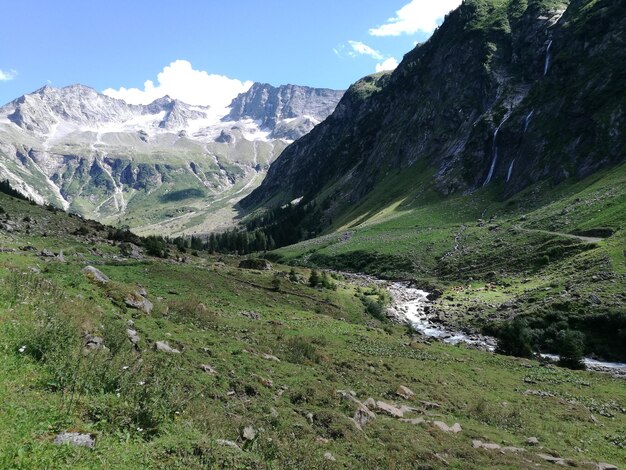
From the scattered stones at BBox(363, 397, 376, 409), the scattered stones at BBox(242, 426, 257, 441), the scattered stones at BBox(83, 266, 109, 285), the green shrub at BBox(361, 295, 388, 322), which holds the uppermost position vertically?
the scattered stones at BBox(83, 266, 109, 285)

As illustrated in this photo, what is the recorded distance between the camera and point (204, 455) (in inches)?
399

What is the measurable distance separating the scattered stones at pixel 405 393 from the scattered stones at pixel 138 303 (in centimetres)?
1441

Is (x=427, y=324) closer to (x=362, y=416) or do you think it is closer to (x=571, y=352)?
(x=571, y=352)

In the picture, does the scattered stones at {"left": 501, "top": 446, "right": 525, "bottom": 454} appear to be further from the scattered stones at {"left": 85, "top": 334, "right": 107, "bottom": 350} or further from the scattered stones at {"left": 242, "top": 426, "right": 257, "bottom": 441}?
the scattered stones at {"left": 85, "top": 334, "right": 107, "bottom": 350}

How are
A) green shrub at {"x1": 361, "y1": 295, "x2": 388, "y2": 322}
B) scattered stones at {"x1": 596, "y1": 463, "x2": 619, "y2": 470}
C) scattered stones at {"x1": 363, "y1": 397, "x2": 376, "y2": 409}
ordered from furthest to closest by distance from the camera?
green shrub at {"x1": 361, "y1": 295, "x2": 388, "y2": 322} < scattered stones at {"x1": 363, "y1": 397, "x2": 376, "y2": 409} < scattered stones at {"x1": 596, "y1": 463, "x2": 619, "y2": 470}

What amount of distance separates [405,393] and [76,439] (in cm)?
1624

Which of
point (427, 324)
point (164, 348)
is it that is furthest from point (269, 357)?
point (427, 324)

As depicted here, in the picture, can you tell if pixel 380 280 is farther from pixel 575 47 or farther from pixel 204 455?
pixel 575 47

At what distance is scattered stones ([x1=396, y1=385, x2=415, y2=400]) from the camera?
21062 mm

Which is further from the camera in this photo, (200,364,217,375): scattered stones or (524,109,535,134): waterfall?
(524,109,535,134): waterfall

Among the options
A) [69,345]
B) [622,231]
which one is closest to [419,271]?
[622,231]

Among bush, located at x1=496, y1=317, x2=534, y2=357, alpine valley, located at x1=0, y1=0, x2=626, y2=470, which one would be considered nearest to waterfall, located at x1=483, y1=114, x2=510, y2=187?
alpine valley, located at x1=0, y1=0, x2=626, y2=470

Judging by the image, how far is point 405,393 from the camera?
841 inches

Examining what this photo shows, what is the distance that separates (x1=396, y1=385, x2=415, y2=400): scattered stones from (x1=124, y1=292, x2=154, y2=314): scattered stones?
14.4 meters
